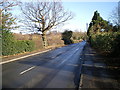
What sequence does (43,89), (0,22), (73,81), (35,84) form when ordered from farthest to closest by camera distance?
1. (0,22)
2. (73,81)
3. (35,84)
4. (43,89)

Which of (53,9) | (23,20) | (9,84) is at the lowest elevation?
(9,84)

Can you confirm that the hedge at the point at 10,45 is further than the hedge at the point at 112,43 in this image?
Yes

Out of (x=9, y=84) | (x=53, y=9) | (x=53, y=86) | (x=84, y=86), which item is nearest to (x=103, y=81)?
(x=84, y=86)

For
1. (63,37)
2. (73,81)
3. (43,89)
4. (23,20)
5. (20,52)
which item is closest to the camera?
(43,89)

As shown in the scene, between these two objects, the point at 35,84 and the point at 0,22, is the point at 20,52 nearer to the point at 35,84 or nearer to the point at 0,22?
the point at 0,22

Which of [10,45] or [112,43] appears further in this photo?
[10,45]

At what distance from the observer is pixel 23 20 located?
3231 cm

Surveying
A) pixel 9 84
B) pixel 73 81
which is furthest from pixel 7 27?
pixel 73 81

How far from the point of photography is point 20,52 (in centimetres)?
2127

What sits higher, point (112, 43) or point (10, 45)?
point (112, 43)

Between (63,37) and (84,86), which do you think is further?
(63,37)

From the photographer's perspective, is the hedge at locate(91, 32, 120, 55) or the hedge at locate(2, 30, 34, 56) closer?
the hedge at locate(91, 32, 120, 55)

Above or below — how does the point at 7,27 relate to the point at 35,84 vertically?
above

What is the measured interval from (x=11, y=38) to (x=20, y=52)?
3.19 meters
